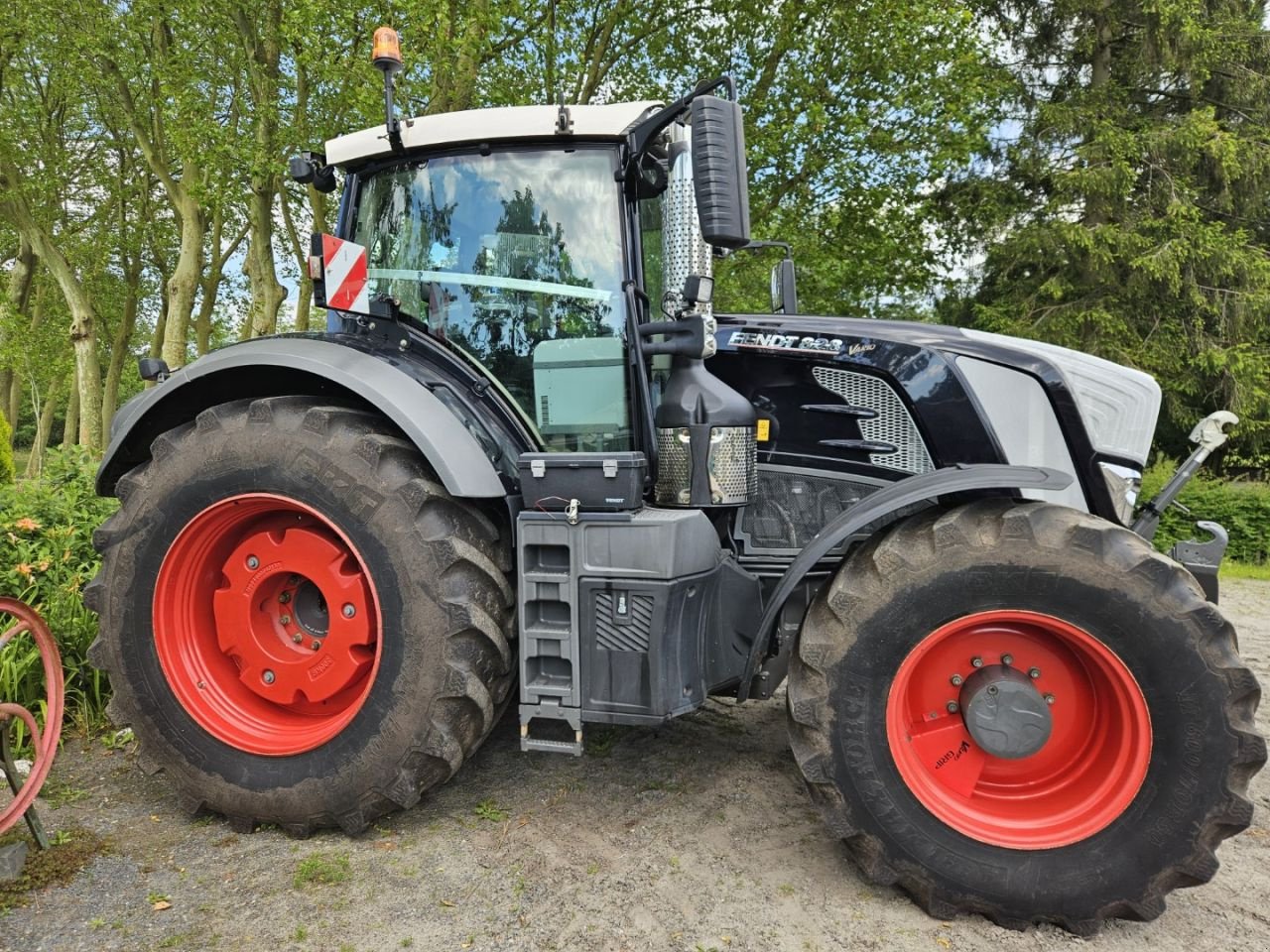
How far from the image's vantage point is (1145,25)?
42.5ft

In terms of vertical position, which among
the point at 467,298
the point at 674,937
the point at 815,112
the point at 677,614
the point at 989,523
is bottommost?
the point at 674,937

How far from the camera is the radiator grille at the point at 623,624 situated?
2.49m

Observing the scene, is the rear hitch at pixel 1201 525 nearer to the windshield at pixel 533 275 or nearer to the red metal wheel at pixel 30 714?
the windshield at pixel 533 275

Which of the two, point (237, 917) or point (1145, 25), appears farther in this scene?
point (1145, 25)

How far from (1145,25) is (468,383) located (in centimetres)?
1500

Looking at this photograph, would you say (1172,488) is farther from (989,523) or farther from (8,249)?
(8,249)

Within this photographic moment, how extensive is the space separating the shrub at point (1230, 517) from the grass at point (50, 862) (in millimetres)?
10911

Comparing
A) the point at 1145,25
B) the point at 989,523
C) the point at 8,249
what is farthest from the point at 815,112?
the point at 8,249

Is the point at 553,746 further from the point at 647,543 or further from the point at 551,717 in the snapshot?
the point at 647,543

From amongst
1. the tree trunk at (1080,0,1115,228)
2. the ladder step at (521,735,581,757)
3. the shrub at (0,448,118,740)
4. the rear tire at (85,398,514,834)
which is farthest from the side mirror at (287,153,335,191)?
the tree trunk at (1080,0,1115,228)

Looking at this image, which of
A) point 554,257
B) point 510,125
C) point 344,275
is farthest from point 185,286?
point 554,257

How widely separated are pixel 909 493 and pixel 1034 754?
32.8 inches

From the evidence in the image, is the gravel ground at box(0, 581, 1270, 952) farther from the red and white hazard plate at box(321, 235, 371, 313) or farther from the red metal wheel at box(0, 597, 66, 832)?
the red and white hazard plate at box(321, 235, 371, 313)

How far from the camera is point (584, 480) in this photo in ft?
8.64
